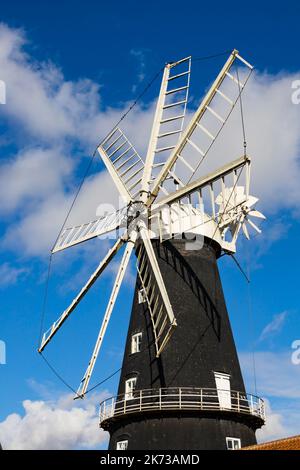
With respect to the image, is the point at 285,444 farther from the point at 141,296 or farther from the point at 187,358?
the point at 141,296

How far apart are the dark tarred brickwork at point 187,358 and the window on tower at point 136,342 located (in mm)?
283

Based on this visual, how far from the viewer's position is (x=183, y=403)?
26516 mm

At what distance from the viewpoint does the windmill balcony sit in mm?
26406

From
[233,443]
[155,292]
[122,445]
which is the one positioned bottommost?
[233,443]

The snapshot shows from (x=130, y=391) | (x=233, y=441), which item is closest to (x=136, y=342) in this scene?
(x=130, y=391)

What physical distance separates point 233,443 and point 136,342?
645cm

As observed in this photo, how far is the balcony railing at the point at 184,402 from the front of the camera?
26438 millimetres

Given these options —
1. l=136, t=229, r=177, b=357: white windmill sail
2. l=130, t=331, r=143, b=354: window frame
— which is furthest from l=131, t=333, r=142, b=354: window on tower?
l=136, t=229, r=177, b=357: white windmill sail

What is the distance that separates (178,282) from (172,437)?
7.29 metres

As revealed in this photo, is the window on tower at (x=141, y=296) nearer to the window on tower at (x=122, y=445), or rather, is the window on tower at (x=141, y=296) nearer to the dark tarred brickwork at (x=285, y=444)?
the window on tower at (x=122, y=445)
